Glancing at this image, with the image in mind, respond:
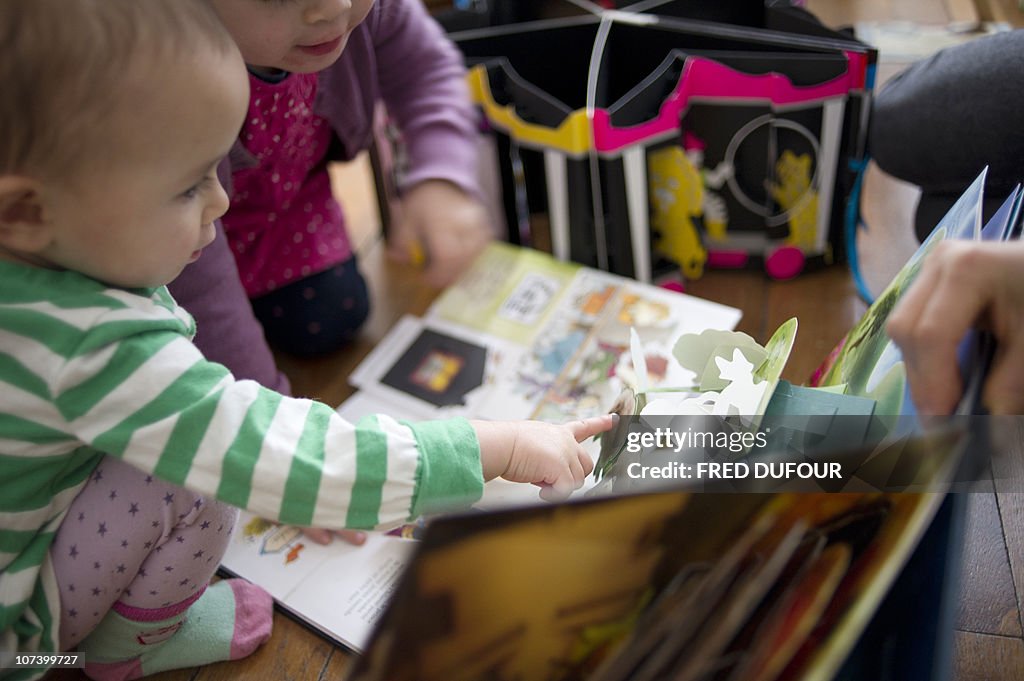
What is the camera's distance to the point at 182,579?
69 cm

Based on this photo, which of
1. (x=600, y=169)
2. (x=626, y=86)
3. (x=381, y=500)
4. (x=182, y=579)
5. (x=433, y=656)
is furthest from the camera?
(x=626, y=86)

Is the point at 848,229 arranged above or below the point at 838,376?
below

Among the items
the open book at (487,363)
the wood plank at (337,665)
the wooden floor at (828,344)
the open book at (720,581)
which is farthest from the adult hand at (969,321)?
the wood plank at (337,665)

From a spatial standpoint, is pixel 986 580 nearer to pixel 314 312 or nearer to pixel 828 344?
A: pixel 828 344

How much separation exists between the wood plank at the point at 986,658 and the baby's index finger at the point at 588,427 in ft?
1.10

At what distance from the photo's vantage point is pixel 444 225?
86 cm

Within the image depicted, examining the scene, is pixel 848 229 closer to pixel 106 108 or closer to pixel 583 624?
pixel 583 624

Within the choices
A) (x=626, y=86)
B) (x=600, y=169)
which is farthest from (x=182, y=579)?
(x=626, y=86)

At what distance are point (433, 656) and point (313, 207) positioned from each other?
2.39ft

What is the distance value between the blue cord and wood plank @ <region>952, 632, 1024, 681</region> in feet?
1.36

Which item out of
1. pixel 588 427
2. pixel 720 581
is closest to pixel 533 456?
pixel 588 427

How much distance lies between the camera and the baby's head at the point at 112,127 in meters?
0.46

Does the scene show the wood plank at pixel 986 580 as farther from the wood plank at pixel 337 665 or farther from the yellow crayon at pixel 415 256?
the yellow crayon at pixel 415 256

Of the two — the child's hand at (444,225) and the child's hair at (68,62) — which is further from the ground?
the child's hair at (68,62)
